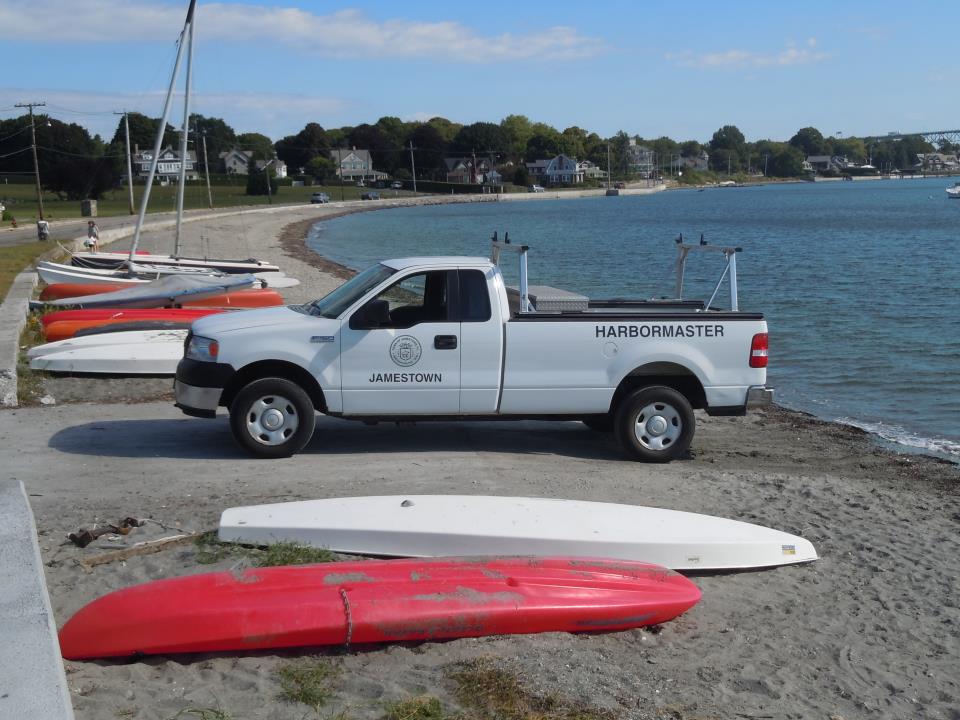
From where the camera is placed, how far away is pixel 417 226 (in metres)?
84.8

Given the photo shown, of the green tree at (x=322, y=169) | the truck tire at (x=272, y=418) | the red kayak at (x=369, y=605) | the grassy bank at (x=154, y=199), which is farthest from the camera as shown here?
the green tree at (x=322, y=169)

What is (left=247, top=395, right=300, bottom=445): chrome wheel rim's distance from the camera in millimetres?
9438

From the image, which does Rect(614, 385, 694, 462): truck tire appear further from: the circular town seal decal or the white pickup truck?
the circular town seal decal

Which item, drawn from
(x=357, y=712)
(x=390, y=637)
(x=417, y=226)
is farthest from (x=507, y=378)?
(x=417, y=226)

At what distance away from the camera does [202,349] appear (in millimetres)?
9539

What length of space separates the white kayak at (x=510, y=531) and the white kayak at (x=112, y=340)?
762cm

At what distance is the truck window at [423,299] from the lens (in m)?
9.63

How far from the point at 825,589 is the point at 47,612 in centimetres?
486

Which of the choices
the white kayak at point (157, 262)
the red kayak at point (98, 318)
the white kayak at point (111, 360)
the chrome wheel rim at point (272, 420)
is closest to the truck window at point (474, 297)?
the chrome wheel rim at point (272, 420)

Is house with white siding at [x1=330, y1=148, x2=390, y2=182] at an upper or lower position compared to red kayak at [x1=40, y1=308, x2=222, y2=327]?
upper

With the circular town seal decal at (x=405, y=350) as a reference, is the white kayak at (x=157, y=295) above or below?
below

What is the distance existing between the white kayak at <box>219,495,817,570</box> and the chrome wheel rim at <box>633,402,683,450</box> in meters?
2.31

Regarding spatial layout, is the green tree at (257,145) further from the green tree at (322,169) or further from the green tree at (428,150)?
the green tree at (428,150)

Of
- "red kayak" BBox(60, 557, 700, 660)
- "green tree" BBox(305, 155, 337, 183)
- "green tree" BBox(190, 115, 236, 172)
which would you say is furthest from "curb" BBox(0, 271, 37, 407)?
"green tree" BBox(305, 155, 337, 183)
